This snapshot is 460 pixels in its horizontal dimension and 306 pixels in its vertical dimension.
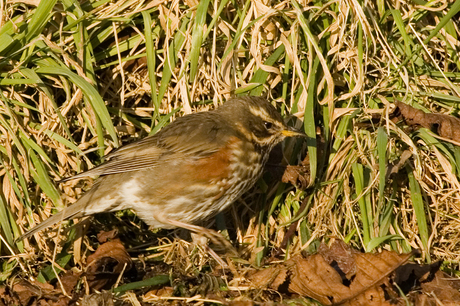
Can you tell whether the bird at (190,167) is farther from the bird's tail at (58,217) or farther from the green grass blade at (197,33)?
the green grass blade at (197,33)

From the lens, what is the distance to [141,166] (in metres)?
6.40

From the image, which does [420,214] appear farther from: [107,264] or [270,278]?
[107,264]

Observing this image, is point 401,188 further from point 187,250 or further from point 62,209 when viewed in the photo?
point 62,209

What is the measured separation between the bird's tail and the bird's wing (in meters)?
0.51

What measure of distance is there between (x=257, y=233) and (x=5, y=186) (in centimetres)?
228

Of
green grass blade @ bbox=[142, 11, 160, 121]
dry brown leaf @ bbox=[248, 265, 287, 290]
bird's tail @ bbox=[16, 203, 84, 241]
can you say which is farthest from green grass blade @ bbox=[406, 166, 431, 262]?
bird's tail @ bbox=[16, 203, 84, 241]

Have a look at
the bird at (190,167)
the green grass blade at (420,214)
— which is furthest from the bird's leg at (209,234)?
the green grass blade at (420,214)

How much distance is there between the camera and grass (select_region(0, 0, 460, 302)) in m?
6.22

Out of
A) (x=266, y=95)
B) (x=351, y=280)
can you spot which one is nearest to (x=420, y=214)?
(x=351, y=280)

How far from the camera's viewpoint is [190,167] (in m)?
6.32

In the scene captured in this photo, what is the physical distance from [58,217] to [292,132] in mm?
2146

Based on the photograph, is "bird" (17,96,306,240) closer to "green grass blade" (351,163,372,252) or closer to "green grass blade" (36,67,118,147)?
"green grass blade" (36,67,118,147)

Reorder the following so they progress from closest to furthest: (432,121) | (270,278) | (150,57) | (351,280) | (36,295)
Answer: (351,280)
(270,278)
(36,295)
(432,121)
(150,57)

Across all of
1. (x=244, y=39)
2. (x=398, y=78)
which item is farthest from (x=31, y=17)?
(x=398, y=78)
